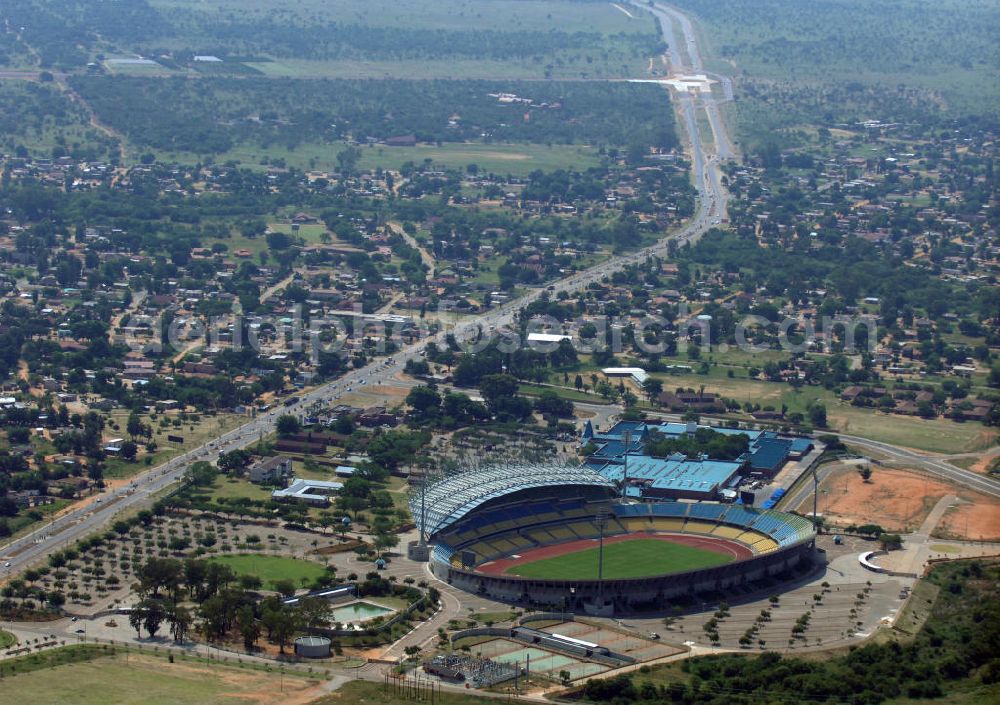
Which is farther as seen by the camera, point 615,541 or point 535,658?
point 615,541

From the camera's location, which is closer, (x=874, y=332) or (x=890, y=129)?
(x=874, y=332)

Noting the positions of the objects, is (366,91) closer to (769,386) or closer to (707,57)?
(707,57)

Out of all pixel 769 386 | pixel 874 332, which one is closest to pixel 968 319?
pixel 874 332

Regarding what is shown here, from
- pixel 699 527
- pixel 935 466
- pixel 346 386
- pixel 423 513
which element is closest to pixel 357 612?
pixel 423 513

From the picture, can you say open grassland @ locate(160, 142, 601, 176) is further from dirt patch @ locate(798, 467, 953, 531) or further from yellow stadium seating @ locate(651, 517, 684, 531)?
yellow stadium seating @ locate(651, 517, 684, 531)

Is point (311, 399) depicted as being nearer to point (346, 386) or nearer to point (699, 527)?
point (346, 386)

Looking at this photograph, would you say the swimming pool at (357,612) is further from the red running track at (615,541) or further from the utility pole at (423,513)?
the utility pole at (423,513)
